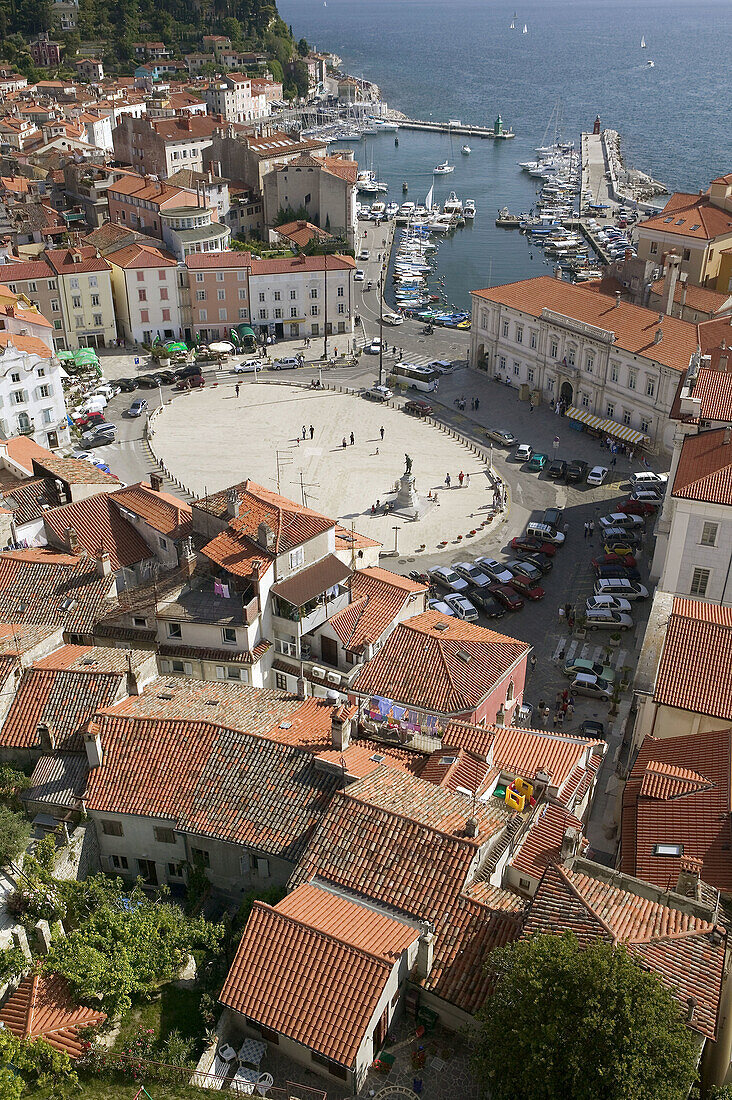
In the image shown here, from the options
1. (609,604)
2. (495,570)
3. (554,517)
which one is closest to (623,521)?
(554,517)

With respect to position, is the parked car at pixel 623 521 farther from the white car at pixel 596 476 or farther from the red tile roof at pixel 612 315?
the red tile roof at pixel 612 315

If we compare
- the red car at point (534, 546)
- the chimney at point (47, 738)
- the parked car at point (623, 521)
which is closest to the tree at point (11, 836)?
the chimney at point (47, 738)

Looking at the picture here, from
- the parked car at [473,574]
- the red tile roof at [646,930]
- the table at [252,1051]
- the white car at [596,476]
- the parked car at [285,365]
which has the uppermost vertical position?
the red tile roof at [646,930]

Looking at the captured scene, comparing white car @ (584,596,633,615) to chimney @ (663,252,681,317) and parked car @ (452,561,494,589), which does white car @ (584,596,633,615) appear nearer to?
parked car @ (452,561,494,589)

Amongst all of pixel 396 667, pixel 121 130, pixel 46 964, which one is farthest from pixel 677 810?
pixel 121 130

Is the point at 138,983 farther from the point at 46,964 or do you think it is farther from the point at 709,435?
the point at 709,435
